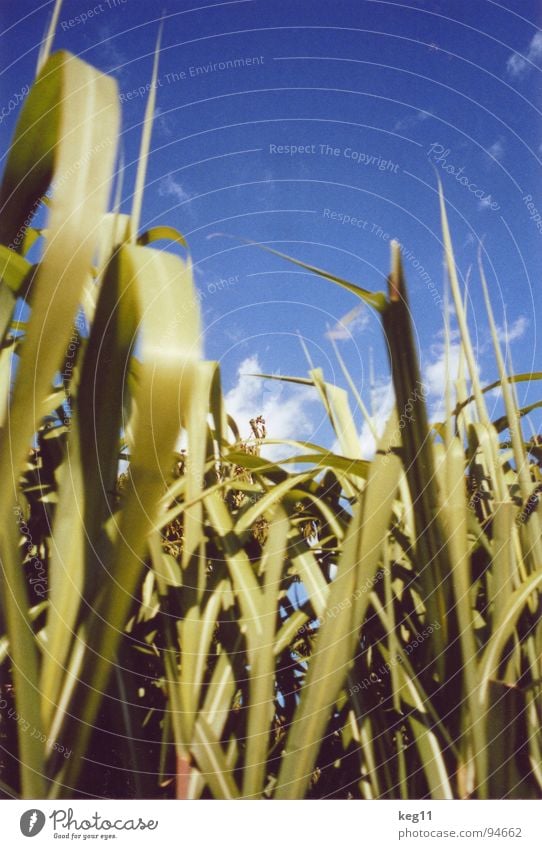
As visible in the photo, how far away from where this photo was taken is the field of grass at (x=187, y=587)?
1.19 feet

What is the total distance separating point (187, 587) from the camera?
41cm

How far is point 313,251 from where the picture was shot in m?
0.59
